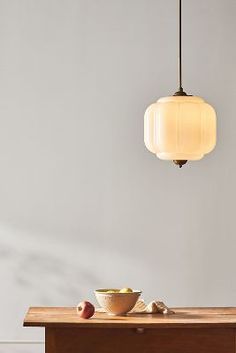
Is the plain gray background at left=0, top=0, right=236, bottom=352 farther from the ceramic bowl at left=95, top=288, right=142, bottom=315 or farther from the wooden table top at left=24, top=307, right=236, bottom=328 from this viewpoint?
the ceramic bowl at left=95, top=288, right=142, bottom=315

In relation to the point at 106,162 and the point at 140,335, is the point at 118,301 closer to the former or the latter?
the point at 140,335

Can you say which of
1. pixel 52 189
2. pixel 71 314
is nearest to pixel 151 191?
pixel 52 189

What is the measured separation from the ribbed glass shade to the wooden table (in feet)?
2.63

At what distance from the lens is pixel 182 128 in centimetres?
428

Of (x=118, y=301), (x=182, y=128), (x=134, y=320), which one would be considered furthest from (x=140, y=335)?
(x=182, y=128)

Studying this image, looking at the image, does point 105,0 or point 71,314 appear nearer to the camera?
point 71,314

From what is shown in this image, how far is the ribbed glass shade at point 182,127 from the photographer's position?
4281 millimetres

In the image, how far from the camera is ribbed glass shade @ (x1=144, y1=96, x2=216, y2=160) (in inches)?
169

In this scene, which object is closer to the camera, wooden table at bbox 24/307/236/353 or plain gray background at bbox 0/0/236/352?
wooden table at bbox 24/307/236/353

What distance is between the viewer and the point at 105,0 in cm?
608

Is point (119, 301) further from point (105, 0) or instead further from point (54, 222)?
point (105, 0)

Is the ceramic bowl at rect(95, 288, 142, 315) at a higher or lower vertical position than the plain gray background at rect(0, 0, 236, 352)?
lower

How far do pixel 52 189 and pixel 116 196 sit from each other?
0.43m

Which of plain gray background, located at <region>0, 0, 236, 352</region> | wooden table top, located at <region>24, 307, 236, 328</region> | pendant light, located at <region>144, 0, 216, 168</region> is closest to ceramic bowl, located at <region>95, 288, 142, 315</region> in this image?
wooden table top, located at <region>24, 307, 236, 328</region>
